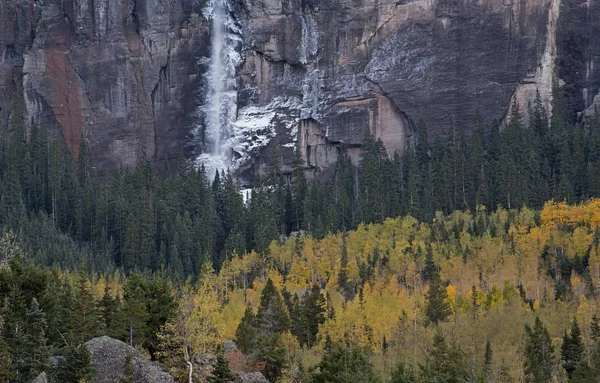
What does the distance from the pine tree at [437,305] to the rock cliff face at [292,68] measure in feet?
211

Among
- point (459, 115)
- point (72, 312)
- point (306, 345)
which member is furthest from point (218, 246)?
point (72, 312)

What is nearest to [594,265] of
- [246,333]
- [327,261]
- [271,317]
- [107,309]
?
[327,261]

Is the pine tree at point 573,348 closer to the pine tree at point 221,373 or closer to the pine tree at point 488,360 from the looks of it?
the pine tree at point 488,360

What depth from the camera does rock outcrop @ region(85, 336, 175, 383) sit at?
73.5 meters

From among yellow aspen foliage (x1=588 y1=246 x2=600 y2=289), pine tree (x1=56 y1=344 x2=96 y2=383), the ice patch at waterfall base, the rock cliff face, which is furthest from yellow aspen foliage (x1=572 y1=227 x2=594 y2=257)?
the ice patch at waterfall base

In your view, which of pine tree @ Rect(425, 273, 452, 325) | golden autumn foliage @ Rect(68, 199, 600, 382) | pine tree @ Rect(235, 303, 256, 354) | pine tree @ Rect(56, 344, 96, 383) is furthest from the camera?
pine tree @ Rect(425, 273, 452, 325)

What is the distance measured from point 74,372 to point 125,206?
3448 inches

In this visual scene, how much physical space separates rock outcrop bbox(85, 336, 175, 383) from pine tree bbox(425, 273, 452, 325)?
3778 cm

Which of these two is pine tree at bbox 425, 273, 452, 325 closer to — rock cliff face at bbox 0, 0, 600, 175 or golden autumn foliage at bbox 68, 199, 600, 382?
golden autumn foliage at bbox 68, 199, 600, 382

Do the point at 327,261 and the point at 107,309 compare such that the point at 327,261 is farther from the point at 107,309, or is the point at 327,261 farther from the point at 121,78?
the point at 121,78

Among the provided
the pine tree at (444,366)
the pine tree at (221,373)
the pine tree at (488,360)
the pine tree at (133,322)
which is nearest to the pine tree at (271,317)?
the pine tree at (444,366)

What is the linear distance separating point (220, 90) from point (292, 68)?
11.7 m

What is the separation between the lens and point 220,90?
190 m

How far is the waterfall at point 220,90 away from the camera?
189 metres
